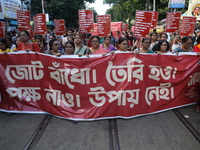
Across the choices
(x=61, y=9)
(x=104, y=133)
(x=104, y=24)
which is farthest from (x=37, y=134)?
(x=61, y=9)

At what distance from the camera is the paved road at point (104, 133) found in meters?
2.50

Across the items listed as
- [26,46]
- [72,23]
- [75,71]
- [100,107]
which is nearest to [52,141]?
[100,107]

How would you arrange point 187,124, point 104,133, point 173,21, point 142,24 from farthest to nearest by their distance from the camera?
point 173,21 < point 142,24 < point 187,124 < point 104,133

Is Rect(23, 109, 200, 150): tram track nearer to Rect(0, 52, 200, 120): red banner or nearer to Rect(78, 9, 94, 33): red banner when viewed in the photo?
Rect(0, 52, 200, 120): red banner

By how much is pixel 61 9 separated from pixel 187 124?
29.3 meters

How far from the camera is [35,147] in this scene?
8.20 ft

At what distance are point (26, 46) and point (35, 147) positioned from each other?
95.4 inches

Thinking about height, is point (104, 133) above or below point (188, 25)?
below

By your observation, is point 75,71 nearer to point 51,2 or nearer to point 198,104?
point 198,104

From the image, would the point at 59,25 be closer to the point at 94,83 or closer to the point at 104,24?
the point at 104,24

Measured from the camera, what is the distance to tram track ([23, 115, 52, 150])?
252 cm

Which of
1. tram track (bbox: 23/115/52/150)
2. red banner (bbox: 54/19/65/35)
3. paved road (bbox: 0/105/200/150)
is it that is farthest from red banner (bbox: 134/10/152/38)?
red banner (bbox: 54/19/65/35)

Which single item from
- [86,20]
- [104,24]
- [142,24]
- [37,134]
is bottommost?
[37,134]

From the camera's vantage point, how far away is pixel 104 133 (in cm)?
279
